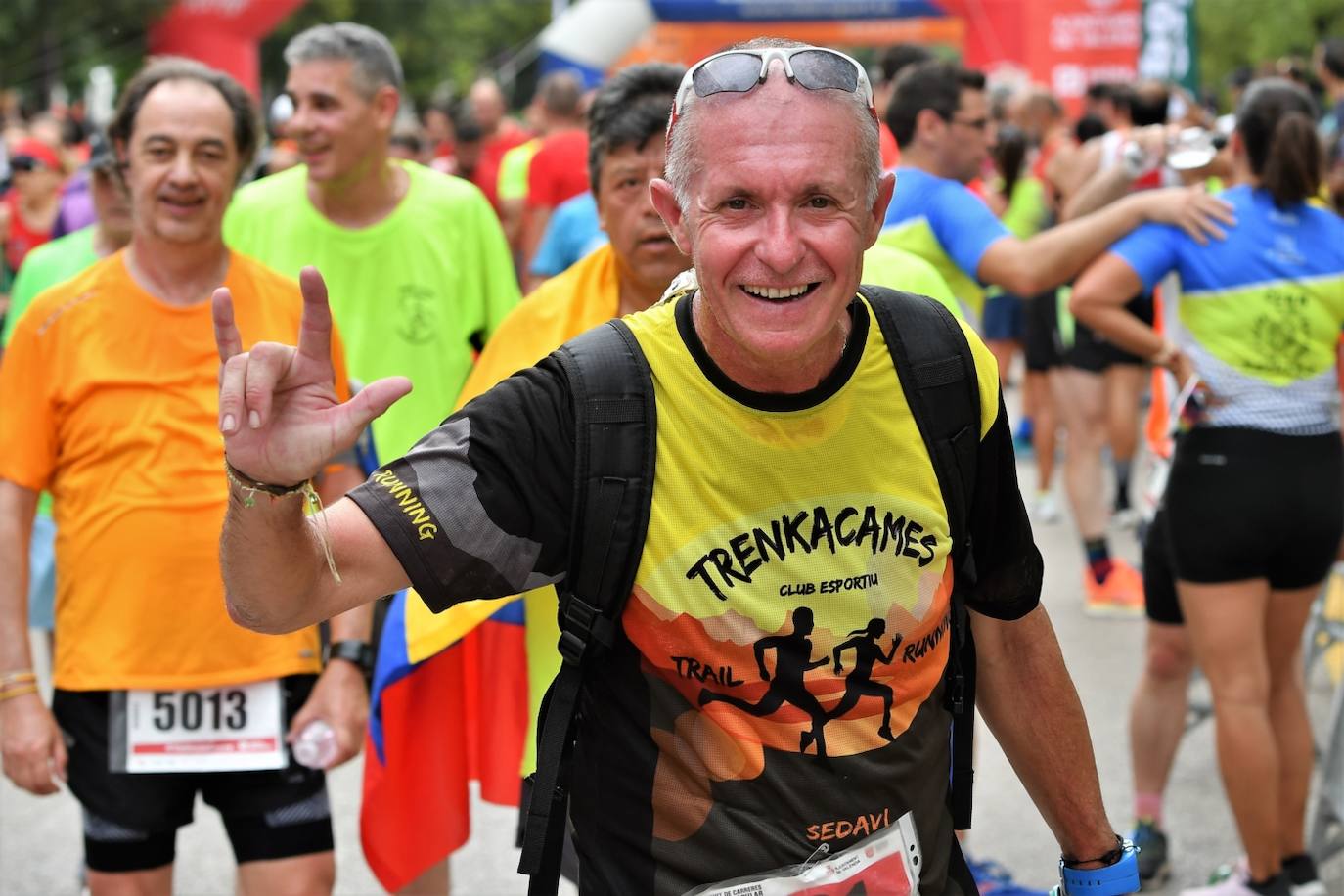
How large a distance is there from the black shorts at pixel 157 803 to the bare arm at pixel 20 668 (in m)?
0.06

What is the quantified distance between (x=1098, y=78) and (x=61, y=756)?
47.6 feet

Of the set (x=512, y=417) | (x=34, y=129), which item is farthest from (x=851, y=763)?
(x=34, y=129)

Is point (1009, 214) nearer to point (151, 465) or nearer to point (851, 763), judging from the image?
point (151, 465)

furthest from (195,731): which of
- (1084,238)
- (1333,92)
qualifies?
(1333,92)

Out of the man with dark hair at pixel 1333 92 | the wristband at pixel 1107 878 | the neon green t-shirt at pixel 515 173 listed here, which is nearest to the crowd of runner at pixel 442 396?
the wristband at pixel 1107 878

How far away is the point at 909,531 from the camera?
7.18ft

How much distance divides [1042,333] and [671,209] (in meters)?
8.37

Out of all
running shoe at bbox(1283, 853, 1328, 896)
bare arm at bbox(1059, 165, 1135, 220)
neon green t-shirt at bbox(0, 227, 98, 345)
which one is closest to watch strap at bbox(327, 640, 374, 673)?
neon green t-shirt at bbox(0, 227, 98, 345)

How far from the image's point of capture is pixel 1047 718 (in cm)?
242

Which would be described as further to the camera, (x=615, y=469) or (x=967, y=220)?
(x=967, y=220)

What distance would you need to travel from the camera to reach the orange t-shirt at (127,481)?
11.2 feet

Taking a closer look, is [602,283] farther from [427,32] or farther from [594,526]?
[427,32]

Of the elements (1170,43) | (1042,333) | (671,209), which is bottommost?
(1042,333)

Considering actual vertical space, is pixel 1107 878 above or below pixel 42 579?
above
